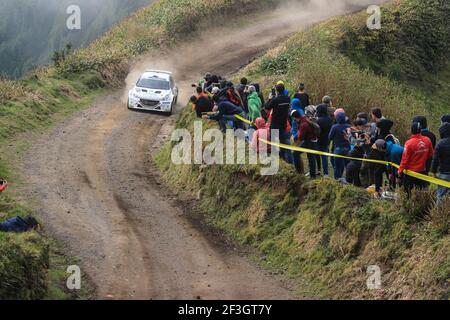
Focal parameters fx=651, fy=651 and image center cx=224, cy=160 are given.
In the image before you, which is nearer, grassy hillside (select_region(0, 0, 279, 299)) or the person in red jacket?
grassy hillside (select_region(0, 0, 279, 299))

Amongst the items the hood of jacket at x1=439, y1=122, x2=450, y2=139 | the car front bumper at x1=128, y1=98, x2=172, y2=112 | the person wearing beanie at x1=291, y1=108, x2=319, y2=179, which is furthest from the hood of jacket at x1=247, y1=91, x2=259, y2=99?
the car front bumper at x1=128, y1=98, x2=172, y2=112

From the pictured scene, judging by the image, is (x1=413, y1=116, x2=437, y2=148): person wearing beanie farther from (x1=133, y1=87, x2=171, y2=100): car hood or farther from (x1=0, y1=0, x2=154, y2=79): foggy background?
(x1=0, y1=0, x2=154, y2=79): foggy background

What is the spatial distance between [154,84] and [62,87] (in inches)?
178

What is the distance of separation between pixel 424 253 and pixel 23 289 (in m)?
7.16

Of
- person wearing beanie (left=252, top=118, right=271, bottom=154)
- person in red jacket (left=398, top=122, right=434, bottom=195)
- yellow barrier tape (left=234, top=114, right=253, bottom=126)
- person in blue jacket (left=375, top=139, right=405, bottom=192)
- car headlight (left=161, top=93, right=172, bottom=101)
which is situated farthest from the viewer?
car headlight (left=161, top=93, right=172, bottom=101)

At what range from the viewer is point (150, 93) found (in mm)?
27062

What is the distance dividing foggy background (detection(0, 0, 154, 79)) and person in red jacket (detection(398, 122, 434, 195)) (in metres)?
77.3

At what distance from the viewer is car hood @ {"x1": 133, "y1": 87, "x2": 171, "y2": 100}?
88.0ft

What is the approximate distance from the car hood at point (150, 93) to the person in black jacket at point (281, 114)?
1140 centimetres

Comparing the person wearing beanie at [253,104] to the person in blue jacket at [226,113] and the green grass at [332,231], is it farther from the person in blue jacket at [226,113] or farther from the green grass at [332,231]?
the green grass at [332,231]

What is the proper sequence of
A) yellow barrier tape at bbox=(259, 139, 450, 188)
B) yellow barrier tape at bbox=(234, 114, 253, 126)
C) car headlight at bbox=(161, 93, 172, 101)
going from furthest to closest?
1. car headlight at bbox=(161, 93, 172, 101)
2. yellow barrier tape at bbox=(234, 114, 253, 126)
3. yellow barrier tape at bbox=(259, 139, 450, 188)

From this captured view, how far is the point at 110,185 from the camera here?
19.5 m
